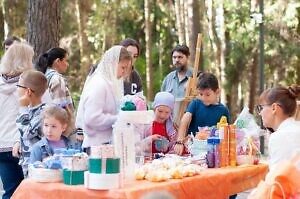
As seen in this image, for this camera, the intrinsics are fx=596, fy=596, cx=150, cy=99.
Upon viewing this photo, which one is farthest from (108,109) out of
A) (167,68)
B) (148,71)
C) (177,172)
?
(167,68)

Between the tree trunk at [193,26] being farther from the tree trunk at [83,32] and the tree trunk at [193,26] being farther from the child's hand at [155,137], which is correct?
the child's hand at [155,137]

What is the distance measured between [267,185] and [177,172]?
2.31 feet

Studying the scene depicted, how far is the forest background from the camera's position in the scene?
63.8ft

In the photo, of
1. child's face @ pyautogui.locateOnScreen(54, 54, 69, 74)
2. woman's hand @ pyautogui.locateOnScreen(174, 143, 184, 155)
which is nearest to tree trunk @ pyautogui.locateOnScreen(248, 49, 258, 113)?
child's face @ pyautogui.locateOnScreen(54, 54, 69, 74)

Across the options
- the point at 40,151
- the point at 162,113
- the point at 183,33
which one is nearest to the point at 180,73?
the point at 162,113

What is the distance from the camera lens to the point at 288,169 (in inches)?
121

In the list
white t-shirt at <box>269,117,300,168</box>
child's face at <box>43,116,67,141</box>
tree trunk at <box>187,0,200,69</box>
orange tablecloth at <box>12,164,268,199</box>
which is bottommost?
orange tablecloth at <box>12,164,268,199</box>

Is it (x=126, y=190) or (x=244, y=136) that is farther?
(x=244, y=136)

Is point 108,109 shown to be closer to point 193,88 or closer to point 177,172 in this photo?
point 177,172

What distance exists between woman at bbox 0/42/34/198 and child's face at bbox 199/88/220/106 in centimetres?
144

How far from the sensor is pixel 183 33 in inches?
728

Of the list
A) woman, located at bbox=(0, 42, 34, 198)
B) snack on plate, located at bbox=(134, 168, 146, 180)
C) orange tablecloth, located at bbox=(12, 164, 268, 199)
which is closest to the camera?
orange tablecloth, located at bbox=(12, 164, 268, 199)

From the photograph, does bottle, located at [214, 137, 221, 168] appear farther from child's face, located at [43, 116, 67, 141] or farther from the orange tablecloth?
child's face, located at [43, 116, 67, 141]

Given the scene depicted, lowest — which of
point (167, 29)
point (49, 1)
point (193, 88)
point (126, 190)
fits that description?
point (126, 190)
